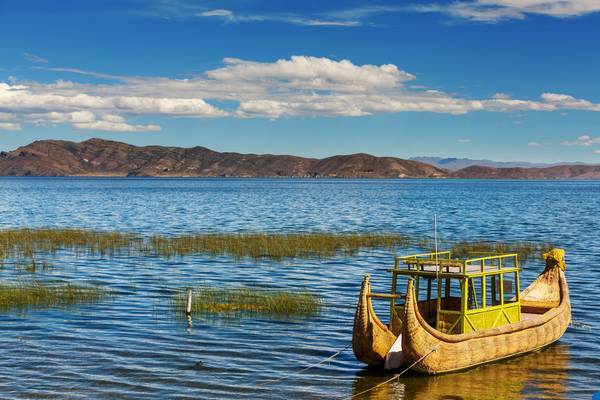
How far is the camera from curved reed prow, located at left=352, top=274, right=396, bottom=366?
73.0ft

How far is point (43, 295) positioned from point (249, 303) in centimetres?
896

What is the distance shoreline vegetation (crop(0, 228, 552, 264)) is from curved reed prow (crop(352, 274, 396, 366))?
85.9 feet

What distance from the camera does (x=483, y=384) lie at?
21625 mm

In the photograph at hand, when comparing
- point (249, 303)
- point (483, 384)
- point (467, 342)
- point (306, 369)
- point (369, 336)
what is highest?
point (369, 336)

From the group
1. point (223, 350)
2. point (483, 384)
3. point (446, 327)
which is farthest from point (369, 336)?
point (223, 350)

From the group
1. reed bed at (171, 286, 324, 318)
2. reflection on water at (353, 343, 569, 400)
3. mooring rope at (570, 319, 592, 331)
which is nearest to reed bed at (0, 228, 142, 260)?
reed bed at (171, 286, 324, 318)

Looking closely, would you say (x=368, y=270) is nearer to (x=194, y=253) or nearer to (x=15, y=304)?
(x=194, y=253)

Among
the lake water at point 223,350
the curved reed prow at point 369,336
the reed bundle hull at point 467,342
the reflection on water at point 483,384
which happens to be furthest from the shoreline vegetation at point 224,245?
the reflection on water at point 483,384

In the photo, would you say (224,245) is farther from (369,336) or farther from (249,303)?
(369,336)

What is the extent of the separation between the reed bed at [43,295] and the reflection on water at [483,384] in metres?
15.3

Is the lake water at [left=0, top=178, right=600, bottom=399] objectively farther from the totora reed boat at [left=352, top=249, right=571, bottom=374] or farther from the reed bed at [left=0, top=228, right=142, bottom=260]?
the reed bed at [left=0, top=228, right=142, bottom=260]

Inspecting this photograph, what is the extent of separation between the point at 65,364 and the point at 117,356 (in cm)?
164

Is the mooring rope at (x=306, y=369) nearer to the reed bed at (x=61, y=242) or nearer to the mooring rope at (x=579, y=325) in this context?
the mooring rope at (x=579, y=325)

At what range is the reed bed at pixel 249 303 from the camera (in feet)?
100
